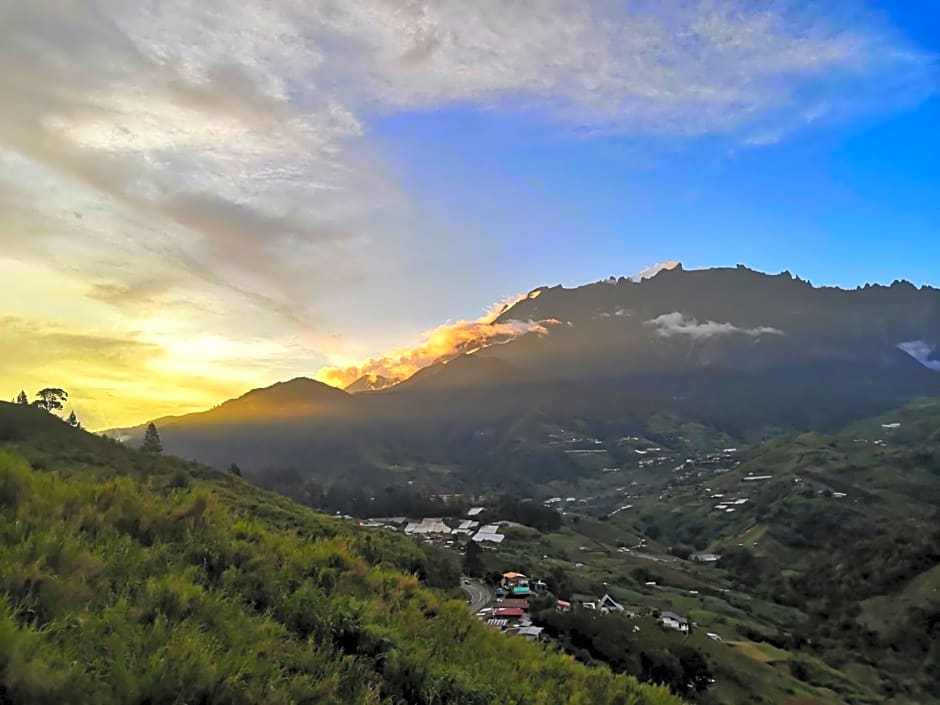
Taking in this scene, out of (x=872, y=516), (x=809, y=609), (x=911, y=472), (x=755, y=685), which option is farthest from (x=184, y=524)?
(x=911, y=472)

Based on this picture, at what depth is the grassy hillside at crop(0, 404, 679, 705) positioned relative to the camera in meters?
5.74

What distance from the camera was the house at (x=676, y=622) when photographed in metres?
57.1

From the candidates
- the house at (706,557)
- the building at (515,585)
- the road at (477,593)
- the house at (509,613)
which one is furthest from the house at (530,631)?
the house at (706,557)

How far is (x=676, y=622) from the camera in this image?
202 feet

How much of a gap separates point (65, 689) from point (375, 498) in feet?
546

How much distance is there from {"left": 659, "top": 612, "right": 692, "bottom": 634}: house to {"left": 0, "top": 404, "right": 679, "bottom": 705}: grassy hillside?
50.2 meters

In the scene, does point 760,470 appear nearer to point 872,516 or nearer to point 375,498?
point 872,516

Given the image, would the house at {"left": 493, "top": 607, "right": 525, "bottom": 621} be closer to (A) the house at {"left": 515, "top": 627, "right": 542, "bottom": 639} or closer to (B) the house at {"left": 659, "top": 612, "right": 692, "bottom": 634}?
(A) the house at {"left": 515, "top": 627, "right": 542, "bottom": 639}

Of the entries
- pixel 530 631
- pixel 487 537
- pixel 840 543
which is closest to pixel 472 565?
pixel 530 631

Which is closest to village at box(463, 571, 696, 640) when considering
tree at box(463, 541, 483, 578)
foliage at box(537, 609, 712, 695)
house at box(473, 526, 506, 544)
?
foliage at box(537, 609, 712, 695)

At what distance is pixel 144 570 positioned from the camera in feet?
26.4

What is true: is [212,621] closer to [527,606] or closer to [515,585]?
[527,606]

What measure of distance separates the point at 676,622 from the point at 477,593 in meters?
19.4

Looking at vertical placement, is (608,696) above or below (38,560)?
below
